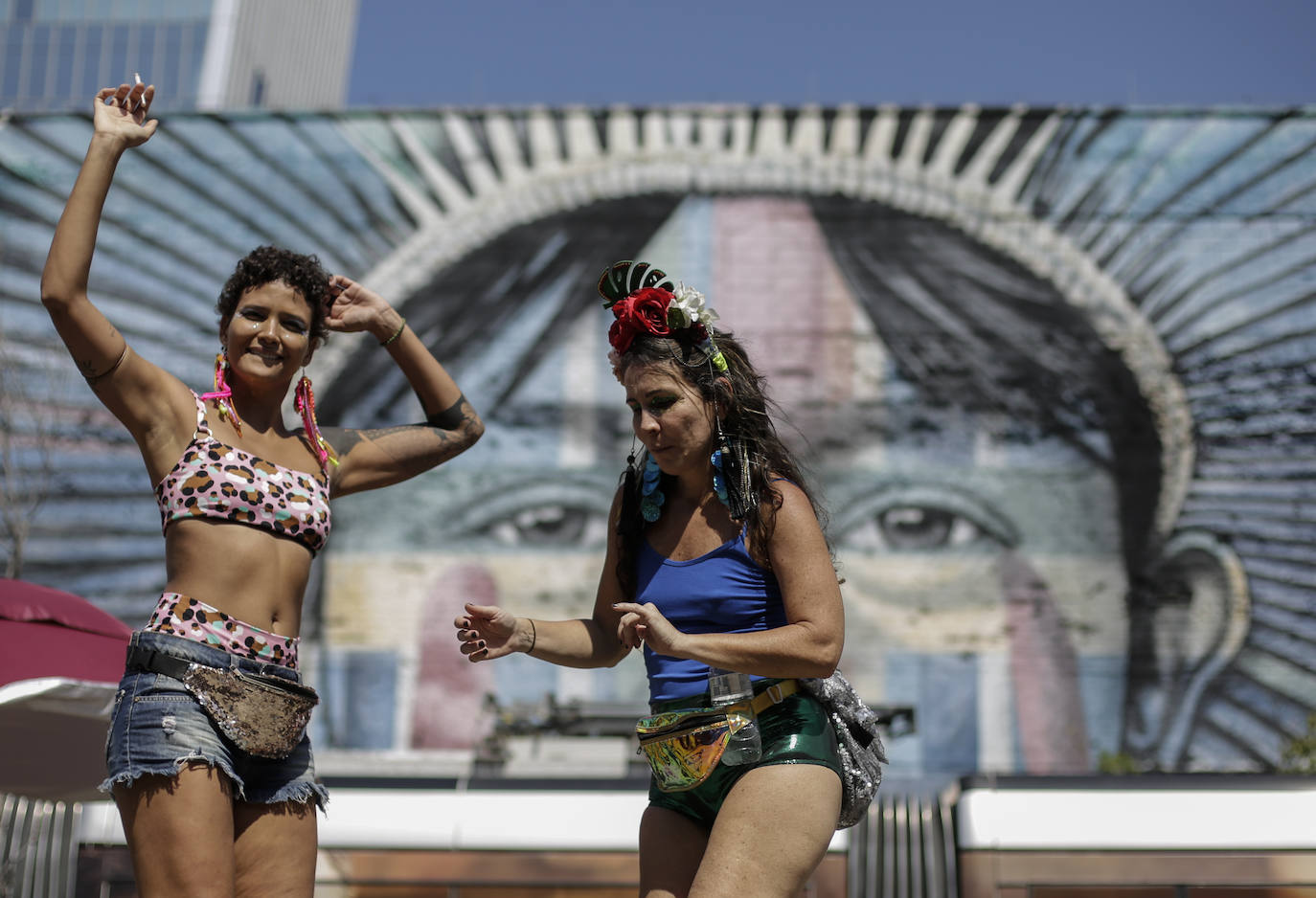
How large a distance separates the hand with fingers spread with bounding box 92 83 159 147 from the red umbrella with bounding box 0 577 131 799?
1910 millimetres

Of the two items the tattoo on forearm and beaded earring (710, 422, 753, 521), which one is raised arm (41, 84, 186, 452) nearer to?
the tattoo on forearm

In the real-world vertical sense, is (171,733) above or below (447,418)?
below

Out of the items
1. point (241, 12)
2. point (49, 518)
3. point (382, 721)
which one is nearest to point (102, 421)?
point (49, 518)

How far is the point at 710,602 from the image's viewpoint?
254cm

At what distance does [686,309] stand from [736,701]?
827mm

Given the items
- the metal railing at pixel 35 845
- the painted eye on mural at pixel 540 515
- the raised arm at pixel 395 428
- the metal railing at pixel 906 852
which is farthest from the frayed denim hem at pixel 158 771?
the painted eye on mural at pixel 540 515

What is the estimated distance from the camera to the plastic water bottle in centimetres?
241

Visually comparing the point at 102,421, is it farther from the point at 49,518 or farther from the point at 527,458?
the point at 527,458

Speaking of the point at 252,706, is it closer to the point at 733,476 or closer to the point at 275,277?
the point at 275,277

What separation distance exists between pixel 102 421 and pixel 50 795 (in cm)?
1464

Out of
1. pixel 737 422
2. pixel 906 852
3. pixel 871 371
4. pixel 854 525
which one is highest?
pixel 871 371

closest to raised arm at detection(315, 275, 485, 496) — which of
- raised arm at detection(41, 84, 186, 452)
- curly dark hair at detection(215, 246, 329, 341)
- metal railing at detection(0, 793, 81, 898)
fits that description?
curly dark hair at detection(215, 246, 329, 341)

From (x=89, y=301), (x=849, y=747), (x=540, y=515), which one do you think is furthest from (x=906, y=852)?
(x=540, y=515)

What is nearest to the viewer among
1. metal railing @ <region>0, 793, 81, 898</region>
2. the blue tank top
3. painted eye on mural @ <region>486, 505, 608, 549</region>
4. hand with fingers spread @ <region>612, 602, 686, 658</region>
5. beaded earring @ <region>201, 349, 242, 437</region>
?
hand with fingers spread @ <region>612, 602, 686, 658</region>
